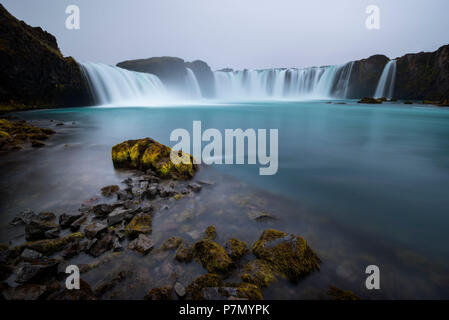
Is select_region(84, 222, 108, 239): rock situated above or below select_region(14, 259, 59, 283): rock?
above

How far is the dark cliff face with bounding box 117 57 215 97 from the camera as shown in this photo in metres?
58.9

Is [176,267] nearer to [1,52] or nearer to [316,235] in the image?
[316,235]

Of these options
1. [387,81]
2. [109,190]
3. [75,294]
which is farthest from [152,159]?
[387,81]

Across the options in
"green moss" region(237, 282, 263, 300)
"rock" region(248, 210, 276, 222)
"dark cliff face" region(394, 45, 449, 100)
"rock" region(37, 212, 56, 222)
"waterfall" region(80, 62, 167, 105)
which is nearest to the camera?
"green moss" region(237, 282, 263, 300)

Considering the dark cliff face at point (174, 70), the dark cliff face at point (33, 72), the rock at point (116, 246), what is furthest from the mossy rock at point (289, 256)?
the dark cliff face at point (174, 70)

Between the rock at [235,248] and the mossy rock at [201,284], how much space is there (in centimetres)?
40

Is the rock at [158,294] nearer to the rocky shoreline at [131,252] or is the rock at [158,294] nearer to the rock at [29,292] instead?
the rocky shoreline at [131,252]

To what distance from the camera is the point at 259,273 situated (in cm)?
228

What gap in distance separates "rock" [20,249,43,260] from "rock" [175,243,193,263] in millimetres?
1637

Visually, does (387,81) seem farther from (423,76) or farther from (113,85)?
(113,85)

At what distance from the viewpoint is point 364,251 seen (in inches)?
107

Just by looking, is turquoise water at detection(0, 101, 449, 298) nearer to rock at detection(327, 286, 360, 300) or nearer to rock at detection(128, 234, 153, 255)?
rock at detection(327, 286, 360, 300)


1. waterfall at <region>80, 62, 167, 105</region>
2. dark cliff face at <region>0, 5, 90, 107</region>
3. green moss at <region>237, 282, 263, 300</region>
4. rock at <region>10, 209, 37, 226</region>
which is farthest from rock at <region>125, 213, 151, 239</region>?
waterfall at <region>80, 62, 167, 105</region>
